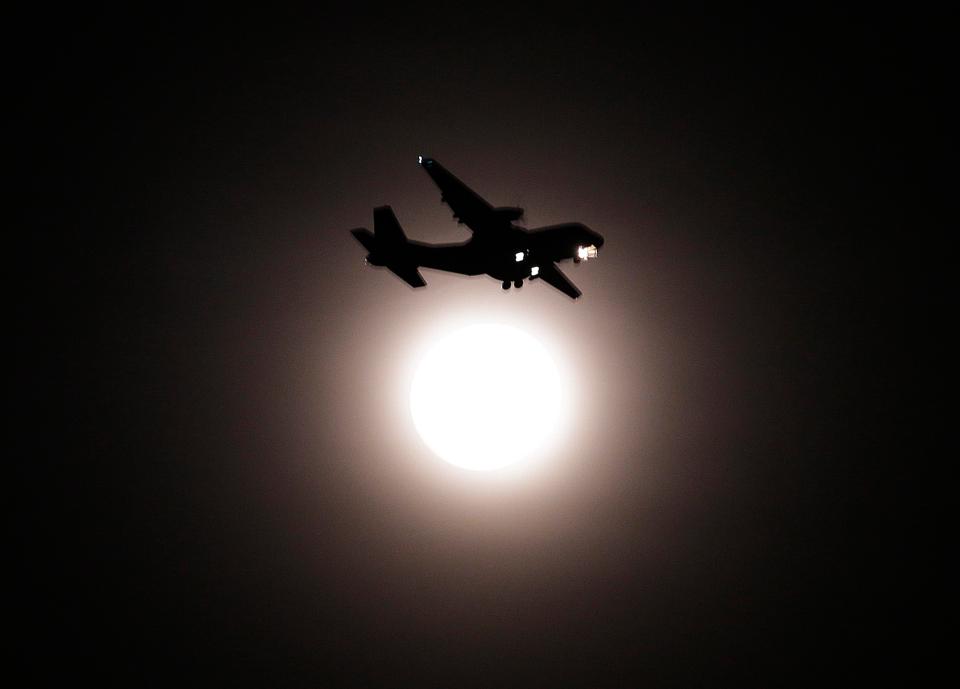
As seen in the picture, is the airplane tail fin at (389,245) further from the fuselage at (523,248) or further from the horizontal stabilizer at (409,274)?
the fuselage at (523,248)

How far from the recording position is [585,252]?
28.5 metres

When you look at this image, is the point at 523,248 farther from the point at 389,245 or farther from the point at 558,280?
the point at 389,245

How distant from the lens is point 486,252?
2866 centimetres

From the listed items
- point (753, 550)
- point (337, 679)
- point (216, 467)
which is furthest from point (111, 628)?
point (753, 550)

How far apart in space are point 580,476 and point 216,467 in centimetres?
5776

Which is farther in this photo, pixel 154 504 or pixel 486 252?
pixel 154 504

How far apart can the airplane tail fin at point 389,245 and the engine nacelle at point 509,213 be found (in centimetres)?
533

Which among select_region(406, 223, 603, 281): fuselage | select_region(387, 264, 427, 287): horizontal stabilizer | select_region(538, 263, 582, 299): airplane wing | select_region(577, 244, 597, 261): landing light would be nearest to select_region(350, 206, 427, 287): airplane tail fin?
select_region(387, 264, 427, 287): horizontal stabilizer

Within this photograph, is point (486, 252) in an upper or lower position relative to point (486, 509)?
lower

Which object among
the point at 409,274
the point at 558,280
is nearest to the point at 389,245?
the point at 409,274

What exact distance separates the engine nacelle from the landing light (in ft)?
9.29

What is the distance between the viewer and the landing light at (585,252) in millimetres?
28422

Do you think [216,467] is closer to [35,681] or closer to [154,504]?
[154,504]

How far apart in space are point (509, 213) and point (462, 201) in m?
1.87
